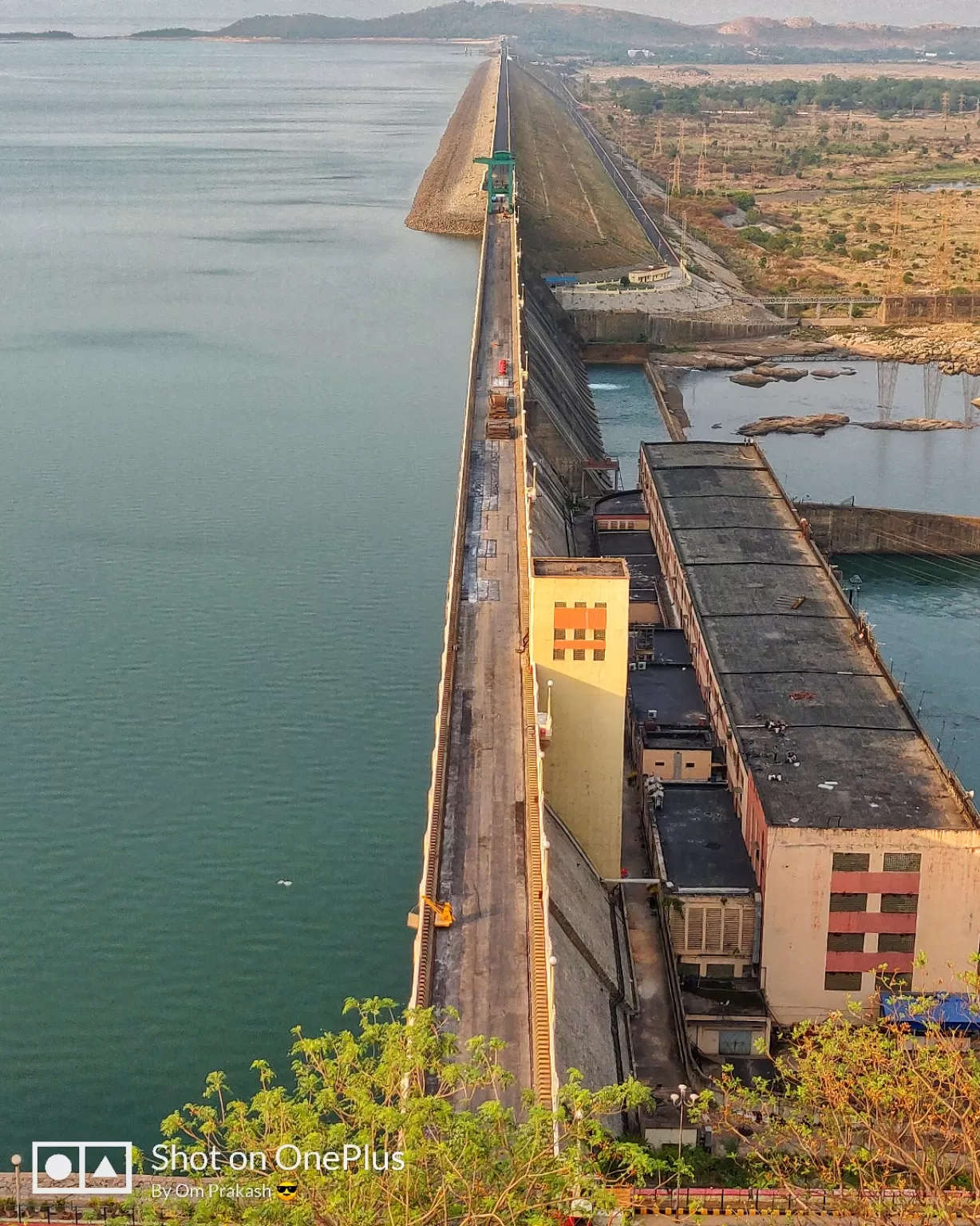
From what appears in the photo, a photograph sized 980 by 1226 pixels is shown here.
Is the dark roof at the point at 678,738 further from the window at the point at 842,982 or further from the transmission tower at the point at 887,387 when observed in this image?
the transmission tower at the point at 887,387

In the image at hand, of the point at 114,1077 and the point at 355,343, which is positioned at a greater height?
the point at 355,343

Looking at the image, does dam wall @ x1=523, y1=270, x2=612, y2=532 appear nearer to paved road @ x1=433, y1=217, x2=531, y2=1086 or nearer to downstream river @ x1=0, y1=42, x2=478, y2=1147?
downstream river @ x1=0, y1=42, x2=478, y2=1147

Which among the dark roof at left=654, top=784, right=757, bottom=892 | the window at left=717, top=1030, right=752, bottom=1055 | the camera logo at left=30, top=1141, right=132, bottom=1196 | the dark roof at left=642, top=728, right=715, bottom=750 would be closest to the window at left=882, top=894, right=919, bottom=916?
the dark roof at left=654, top=784, right=757, bottom=892

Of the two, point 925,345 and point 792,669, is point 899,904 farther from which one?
point 925,345

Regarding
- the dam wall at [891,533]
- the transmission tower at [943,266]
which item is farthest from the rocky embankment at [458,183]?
the dam wall at [891,533]

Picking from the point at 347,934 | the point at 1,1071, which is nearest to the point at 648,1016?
the point at 347,934

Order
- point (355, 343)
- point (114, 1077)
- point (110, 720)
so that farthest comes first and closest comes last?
1. point (355, 343)
2. point (110, 720)
3. point (114, 1077)

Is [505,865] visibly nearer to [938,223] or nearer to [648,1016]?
[648,1016]
